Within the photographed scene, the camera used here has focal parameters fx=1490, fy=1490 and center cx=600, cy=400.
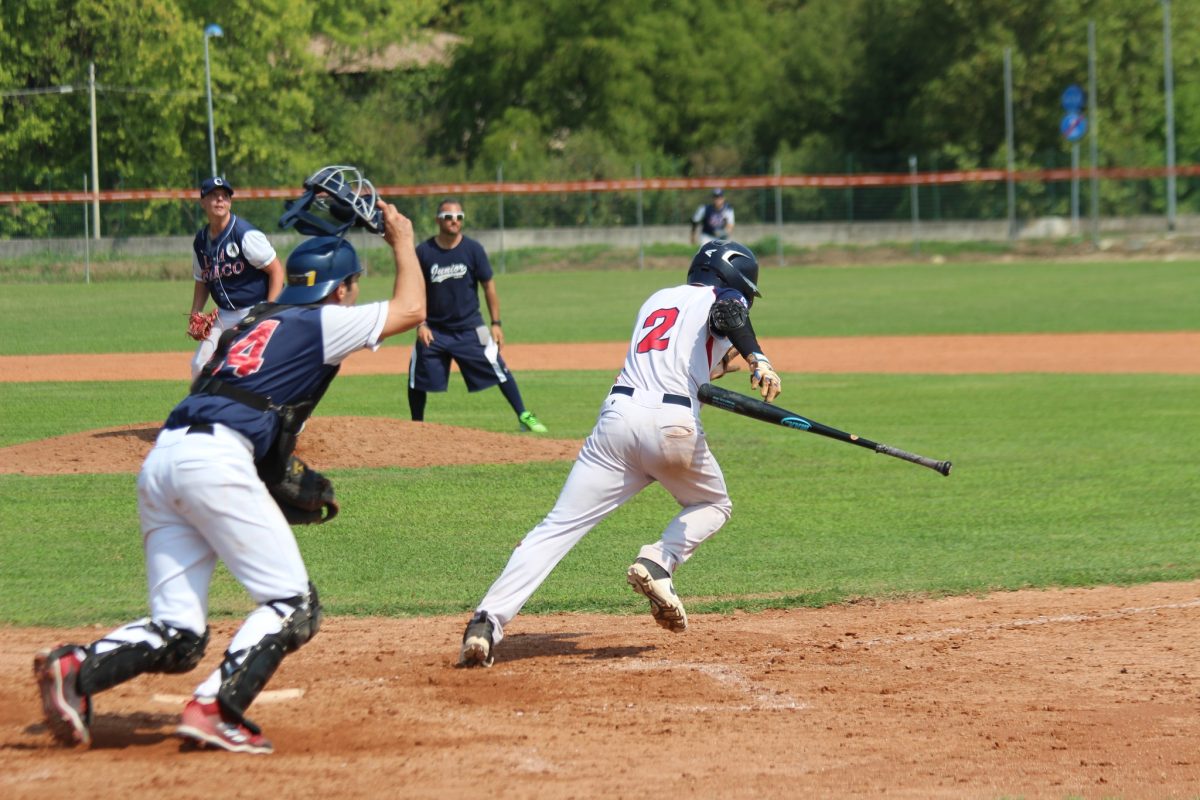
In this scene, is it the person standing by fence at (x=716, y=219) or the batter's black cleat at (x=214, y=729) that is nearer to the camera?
the batter's black cleat at (x=214, y=729)

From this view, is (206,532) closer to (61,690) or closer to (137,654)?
(137,654)

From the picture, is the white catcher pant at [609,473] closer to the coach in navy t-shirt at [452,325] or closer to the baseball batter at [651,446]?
the baseball batter at [651,446]

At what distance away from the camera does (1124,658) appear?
6930 mm

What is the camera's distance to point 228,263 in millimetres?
11500

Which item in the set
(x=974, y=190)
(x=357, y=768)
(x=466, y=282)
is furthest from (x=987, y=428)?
(x=974, y=190)

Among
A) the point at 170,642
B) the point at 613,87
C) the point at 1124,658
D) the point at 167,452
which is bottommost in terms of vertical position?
the point at 1124,658

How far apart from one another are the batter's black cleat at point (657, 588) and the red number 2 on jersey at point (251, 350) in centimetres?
208

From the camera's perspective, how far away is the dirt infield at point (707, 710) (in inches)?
199

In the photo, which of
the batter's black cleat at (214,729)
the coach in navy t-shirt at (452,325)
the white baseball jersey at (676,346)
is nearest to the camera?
the batter's black cleat at (214,729)

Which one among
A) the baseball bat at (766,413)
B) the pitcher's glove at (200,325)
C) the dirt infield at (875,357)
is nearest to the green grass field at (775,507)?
the dirt infield at (875,357)

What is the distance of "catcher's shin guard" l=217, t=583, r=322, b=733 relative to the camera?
203 inches

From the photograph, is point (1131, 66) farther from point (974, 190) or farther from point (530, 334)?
point (530, 334)

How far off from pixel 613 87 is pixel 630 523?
1806 inches

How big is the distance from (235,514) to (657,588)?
2.18 metres
